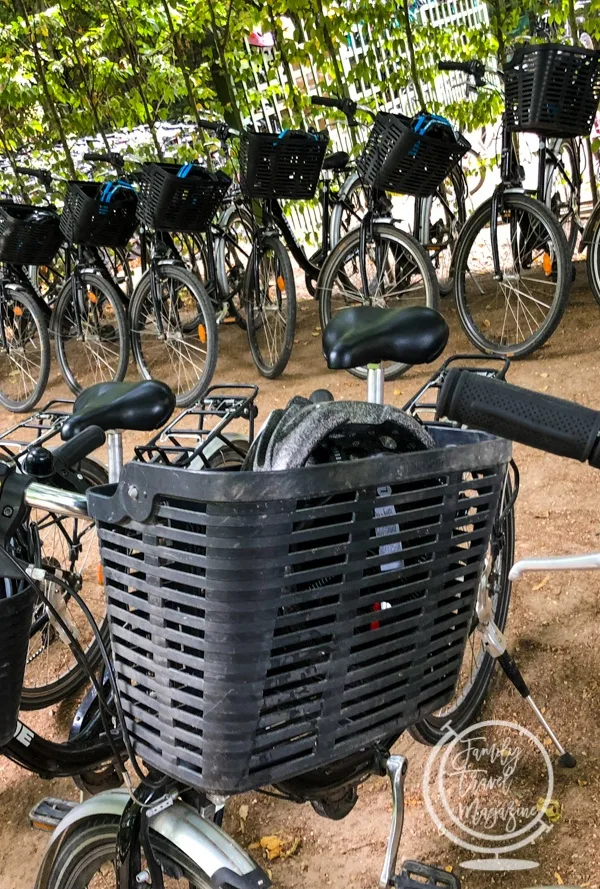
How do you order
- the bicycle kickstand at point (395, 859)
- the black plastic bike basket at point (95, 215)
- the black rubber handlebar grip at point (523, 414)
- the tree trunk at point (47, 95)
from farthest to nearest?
the tree trunk at point (47, 95) < the black plastic bike basket at point (95, 215) < the bicycle kickstand at point (395, 859) < the black rubber handlebar grip at point (523, 414)

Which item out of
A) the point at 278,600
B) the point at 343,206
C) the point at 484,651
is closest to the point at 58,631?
the point at 484,651

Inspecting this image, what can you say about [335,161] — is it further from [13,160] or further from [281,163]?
[13,160]

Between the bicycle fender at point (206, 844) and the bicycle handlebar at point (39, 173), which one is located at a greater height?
the bicycle handlebar at point (39, 173)

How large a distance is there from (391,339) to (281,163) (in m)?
2.86

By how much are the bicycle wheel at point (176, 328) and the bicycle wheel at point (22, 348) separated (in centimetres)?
56

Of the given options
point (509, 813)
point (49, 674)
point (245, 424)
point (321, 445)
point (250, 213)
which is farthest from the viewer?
point (250, 213)

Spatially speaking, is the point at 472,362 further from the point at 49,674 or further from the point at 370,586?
the point at 370,586

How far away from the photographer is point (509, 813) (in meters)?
1.57

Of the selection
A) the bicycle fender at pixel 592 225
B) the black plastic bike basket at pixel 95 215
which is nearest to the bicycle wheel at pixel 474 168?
the bicycle fender at pixel 592 225

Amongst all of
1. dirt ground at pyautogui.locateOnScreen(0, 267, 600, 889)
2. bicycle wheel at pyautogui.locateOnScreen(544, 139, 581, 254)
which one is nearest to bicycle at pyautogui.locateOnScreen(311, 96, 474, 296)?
bicycle wheel at pyautogui.locateOnScreen(544, 139, 581, 254)

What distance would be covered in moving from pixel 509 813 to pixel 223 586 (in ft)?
3.63

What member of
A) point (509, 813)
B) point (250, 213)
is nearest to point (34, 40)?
point (250, 213)

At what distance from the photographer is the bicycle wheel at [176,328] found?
12.4 ft

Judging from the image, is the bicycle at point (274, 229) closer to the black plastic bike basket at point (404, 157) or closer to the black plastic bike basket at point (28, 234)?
the black plastic bike basket at point (404, 157)
